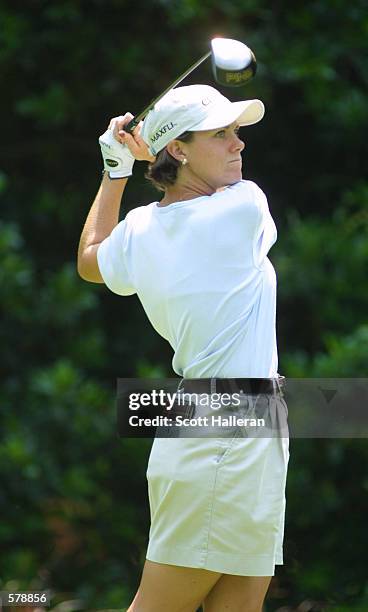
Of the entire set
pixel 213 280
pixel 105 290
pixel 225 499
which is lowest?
pixel 225 499

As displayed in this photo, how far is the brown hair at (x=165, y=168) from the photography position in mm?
2736

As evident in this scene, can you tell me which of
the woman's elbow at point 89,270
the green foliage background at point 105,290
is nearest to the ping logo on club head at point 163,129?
the woman's elbow at point 89,270

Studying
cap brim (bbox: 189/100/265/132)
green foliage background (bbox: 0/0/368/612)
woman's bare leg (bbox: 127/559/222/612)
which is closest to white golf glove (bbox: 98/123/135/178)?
cap brim (bbox: 189/100/265/132)

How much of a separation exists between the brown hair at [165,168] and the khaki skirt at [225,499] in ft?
1.69

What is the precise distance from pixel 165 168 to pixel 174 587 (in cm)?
87

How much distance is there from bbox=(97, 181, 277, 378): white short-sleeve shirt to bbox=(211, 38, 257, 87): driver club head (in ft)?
0.81

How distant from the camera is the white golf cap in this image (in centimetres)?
269

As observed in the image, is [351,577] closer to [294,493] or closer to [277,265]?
[294,493]

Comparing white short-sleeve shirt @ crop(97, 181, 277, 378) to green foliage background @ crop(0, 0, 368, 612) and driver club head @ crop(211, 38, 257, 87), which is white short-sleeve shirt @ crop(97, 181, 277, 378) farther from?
green foliage background @ crop(0, 0, 368, 612)

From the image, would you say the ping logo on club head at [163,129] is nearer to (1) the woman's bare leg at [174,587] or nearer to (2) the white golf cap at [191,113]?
(2) the white golf cap at [191,113]

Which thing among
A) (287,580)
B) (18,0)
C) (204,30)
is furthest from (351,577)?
(18,0)

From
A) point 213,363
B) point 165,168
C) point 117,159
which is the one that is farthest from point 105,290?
point 213,363

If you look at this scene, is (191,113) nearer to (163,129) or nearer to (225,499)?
(163,129)

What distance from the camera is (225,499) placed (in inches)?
100
